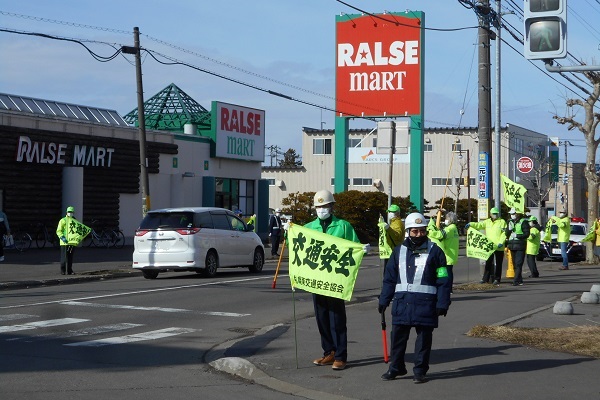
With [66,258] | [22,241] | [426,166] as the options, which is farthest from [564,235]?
[426,166]

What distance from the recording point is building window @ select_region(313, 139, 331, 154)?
7554cm

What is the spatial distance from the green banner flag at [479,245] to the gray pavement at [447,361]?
12.8 feet

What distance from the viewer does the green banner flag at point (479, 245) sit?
21438 mm

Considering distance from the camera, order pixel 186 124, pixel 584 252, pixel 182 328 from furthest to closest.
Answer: pixel 186 124
pixel 584 252
pixel 182 328

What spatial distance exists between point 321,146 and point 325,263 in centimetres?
6594

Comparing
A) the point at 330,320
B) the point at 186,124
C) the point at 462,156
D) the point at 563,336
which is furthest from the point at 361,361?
the point at 462,156

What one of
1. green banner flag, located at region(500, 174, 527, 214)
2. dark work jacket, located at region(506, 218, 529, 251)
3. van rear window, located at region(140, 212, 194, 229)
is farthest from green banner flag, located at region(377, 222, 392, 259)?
green banner flag, located at region(500, 174, 527, 214)

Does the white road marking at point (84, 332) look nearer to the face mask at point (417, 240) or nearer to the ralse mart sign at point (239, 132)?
the face mask at point (417, 240)

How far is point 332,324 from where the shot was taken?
10.1 m

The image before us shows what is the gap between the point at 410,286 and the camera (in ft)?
29.8

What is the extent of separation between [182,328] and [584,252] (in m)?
23.9

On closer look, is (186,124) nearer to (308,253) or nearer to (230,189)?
(230,189)

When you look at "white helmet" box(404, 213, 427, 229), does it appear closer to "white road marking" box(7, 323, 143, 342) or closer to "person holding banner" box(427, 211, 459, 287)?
"white road marking" box(7, 323, 143, 342)

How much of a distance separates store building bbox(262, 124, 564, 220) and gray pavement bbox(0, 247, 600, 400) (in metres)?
55.0
